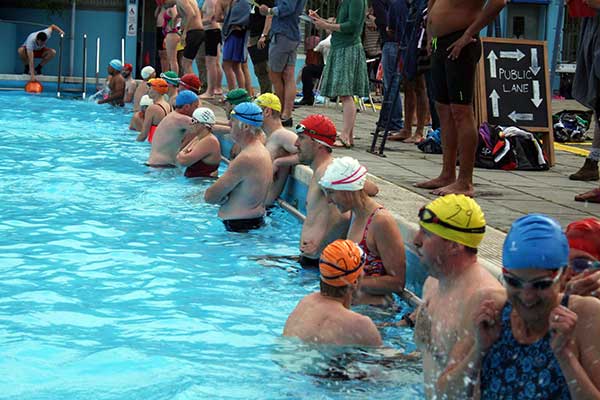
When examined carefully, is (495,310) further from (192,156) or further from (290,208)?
(192,156)

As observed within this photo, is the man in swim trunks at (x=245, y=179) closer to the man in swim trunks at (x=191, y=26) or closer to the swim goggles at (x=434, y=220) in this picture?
the swim goggles at (x=434, y=220)

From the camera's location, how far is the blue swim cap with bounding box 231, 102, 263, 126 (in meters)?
8.77

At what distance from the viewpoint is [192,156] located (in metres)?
11.0

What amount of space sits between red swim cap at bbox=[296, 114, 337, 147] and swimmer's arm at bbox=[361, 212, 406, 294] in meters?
1.48

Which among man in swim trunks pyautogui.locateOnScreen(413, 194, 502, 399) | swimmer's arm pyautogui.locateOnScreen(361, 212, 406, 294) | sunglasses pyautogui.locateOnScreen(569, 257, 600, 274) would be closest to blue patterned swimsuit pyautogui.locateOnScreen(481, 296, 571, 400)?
sunglasses pyautogui.locateOnScreen(569, 257, 600, 274)

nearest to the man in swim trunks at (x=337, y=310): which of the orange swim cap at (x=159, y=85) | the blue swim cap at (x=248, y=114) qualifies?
the blue swim cap at (x=248, y=114)

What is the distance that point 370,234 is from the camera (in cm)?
608

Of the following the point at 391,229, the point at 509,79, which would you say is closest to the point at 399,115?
the point at 509,79

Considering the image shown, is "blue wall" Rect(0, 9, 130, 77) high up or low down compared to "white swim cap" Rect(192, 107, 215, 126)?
up

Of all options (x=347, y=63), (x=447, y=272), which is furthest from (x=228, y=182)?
(x=447, y=272)

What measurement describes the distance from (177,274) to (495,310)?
15.0 ft

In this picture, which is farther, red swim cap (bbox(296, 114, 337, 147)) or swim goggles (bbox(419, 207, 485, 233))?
red swim cap (bbox(296, 114, 337, 147))

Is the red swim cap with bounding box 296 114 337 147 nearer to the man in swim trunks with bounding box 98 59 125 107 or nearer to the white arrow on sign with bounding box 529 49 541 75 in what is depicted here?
the white arrow on sign with bounding box 529 49 541 75

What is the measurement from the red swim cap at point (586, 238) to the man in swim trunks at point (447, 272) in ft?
1.45
